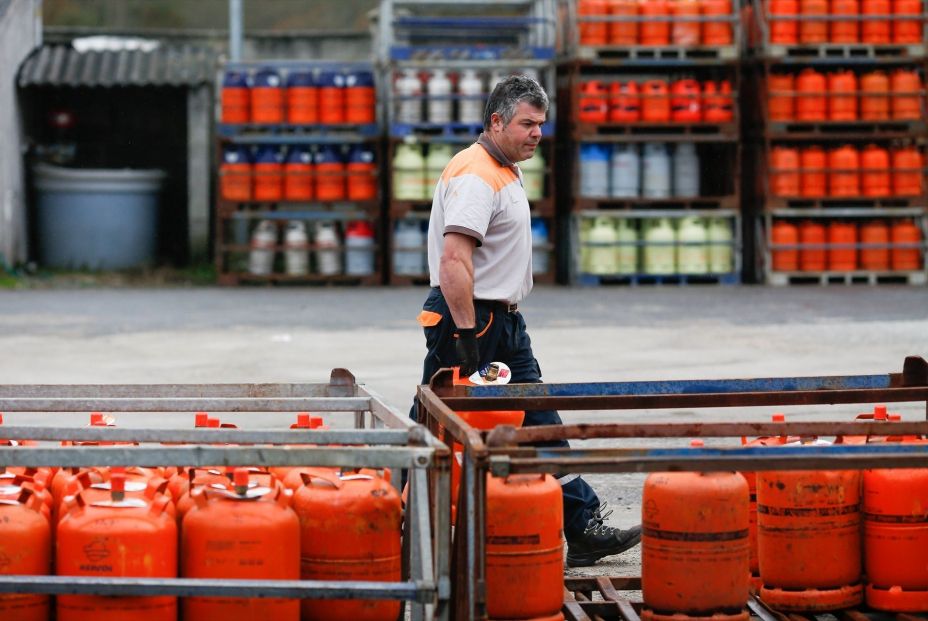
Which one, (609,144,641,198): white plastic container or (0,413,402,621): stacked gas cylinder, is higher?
(609,144,641,198): white plastic container

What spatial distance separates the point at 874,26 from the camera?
655 inches

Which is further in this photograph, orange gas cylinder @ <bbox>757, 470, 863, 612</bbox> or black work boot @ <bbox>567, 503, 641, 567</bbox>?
black work boot @ <bbox>567, 503, 641, 567</bbox>

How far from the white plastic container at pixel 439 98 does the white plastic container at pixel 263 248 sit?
2.30 metres

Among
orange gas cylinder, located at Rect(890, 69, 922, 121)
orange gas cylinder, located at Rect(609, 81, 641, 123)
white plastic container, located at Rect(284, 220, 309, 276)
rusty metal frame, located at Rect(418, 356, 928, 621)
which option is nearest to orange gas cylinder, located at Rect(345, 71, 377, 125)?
white plastic container, located at Rect(284, 220, 309, 276)

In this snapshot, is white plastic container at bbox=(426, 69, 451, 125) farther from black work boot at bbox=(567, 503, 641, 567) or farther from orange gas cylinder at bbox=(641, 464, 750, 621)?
orange gas cylinder at bbox=(641, 464, 750, 621)

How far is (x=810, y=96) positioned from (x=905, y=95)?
1156mm

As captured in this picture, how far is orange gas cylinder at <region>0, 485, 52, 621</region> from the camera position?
3758 mm

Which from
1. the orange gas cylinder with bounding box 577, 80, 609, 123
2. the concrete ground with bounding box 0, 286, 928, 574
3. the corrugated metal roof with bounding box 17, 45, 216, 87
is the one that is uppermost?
the corrugated metal roof with bounding box 17, 45, 216, 87

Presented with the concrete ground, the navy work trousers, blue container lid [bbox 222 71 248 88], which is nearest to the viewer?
the navy work trousers

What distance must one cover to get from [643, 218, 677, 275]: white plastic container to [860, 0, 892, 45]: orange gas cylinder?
314 centimetres

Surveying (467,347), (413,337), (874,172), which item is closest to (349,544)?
(467,347)

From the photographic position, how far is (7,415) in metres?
7.40

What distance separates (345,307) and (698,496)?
10578mm

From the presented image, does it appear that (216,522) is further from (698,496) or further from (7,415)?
(7,415)
